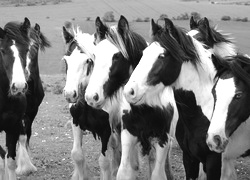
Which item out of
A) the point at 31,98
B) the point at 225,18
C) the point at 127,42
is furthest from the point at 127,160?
the point at 225,18

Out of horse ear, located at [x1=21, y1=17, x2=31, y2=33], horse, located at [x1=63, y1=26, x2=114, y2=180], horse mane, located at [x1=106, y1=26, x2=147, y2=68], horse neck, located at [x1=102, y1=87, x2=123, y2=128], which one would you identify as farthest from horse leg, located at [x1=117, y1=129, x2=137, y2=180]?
horse ear, located at [x1=21, y1=17, x2=31, y2=33]

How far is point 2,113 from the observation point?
636 centimetres

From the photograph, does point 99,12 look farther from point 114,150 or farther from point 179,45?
point 179,45

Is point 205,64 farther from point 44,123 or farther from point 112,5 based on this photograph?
point 112,5

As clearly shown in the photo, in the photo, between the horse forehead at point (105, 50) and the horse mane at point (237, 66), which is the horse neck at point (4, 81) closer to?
the horse forehead at point (105, 50)

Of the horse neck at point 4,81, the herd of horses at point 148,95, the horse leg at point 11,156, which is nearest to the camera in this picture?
the herd of horses at point 148,95

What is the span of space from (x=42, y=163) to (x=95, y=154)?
0.97 metres

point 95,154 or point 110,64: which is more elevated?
point 110,64

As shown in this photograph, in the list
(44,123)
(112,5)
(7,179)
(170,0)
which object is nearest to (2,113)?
(7,179)

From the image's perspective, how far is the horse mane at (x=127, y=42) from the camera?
559 centimetres

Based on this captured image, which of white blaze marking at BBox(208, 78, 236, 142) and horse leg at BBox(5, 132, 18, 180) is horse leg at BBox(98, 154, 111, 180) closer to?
horse leg at BBox(5, 132, 18, 180)

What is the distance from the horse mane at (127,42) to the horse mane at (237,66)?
128 centimetres

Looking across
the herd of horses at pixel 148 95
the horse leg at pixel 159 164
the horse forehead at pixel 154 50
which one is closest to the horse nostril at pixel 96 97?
the herd of horses at pixel 148 95

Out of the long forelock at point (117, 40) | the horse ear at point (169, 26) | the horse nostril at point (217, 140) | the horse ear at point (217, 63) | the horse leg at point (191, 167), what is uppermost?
the horse ear at point (169, 26)
